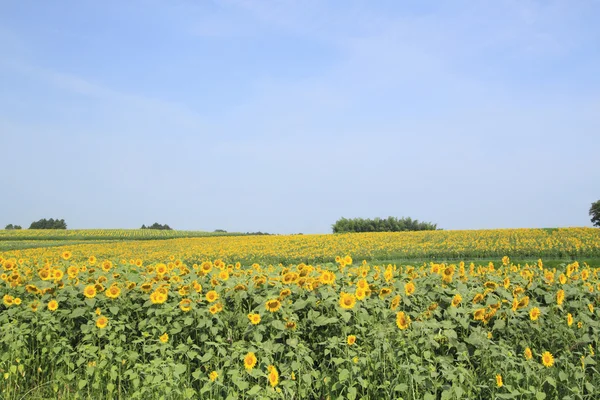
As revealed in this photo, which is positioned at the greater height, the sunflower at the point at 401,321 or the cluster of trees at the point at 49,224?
the cluster of trees at the point at 49,224

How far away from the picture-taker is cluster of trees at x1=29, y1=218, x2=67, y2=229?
69.1 meters

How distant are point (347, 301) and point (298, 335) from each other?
0.71 meters

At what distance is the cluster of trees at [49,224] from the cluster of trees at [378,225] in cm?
4353

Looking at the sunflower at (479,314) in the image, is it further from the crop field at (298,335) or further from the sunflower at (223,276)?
the sunflower at (223,276)

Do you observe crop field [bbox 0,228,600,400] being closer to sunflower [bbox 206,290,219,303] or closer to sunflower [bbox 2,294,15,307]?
sunflower [bbox 2,294,15,307]

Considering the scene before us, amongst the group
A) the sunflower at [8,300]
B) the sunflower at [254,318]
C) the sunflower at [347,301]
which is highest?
the sunflower at [347,301]

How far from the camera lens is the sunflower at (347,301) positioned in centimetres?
547

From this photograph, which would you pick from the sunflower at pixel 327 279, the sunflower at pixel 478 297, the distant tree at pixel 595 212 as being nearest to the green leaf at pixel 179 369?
the sunflower at pixel 327 279

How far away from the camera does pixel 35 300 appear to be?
22.2 ft

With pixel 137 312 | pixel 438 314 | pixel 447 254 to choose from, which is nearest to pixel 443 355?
pixel 438 314

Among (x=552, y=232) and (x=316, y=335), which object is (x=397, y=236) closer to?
(x=552, y=232)

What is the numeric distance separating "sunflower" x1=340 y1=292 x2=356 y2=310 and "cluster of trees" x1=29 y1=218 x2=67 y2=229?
70634 mm

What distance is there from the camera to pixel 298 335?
18.9 feet

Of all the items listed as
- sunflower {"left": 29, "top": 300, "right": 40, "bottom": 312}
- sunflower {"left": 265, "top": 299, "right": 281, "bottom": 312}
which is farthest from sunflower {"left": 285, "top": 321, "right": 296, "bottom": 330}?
sunflower {"left": 29, "top": 300, "right": 40, "bottom": 312}
